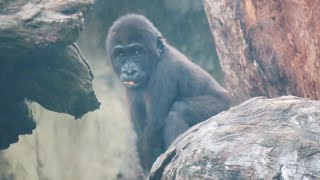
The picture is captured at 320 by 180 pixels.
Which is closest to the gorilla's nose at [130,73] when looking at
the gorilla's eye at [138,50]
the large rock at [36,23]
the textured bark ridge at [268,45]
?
the gorilla's eye at [138,50]

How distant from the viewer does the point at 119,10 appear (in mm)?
9617

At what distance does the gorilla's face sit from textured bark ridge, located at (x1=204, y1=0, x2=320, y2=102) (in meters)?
1.30

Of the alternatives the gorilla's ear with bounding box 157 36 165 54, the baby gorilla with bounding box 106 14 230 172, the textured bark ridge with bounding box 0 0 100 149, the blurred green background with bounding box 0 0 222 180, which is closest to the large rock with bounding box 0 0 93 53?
the textured bark ridge with bounding box 0 0 100 149

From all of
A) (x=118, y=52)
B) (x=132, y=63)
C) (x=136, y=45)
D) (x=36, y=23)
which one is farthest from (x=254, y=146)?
(x=118, y=52)

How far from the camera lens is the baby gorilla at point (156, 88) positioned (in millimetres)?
6773

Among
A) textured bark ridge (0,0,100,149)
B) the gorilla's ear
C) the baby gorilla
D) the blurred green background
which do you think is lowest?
the blurred green background

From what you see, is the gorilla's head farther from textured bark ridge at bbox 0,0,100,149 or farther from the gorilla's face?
textured bark ridge at bbox 0,0,100,149

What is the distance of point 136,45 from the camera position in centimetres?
710

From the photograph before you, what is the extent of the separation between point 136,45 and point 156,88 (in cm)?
66

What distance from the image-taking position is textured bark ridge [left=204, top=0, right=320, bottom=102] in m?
4.54

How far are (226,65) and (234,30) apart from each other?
0.49 m

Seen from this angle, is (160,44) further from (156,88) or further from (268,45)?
(268,45)

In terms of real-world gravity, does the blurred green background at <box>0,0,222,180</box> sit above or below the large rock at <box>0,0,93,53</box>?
below

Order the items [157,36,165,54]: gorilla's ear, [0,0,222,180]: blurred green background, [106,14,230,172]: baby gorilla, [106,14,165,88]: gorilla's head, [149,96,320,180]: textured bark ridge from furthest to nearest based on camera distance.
Result: [0,0,222,180]: blurred green background → [157,36,165,54]: gorilla's ear → [106,14,165,88]: gorilla's head → [106,14,230,172]: baby gorilla → [149,96,320,180]: textured bark ridge
